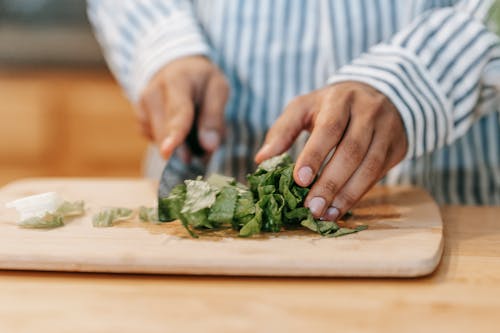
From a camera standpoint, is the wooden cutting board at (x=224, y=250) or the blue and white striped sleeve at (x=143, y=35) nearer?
the wooden cutting board at (x=224, y=250)

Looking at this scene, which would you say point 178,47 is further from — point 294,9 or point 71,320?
point 71,320

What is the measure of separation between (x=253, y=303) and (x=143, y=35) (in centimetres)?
89

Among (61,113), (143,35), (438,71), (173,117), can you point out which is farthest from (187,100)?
(61,113)

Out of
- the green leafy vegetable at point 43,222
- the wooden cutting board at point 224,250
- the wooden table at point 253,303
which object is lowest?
the wooden table at point 253,303

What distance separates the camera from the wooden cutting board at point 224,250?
3.15ft

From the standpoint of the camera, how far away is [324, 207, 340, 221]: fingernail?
3.70 feet

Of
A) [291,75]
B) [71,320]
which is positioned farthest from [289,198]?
[291,75]

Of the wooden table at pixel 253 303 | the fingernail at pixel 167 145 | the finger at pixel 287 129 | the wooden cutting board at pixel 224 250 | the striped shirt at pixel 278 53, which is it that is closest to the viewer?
the wooden table at pixel 253 303

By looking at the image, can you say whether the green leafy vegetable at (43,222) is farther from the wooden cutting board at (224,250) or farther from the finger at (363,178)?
the finger at (363,178)

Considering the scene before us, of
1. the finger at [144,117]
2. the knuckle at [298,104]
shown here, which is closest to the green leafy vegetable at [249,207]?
the knuckle at [298,104]

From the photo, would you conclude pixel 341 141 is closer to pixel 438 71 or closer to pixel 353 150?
pixel 353 150

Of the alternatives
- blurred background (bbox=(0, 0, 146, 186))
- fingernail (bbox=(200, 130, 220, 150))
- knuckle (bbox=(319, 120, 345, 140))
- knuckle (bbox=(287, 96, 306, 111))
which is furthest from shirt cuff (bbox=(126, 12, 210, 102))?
blurred background (bbox=(0, 0, 146, 186))

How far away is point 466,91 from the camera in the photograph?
4.29 feet

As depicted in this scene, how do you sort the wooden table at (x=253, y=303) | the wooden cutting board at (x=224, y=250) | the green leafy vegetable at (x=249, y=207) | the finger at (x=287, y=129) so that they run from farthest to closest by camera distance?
the finger at (x=287, y=129) < the green leafy vegetable at (x=249, y=207) < the wooden cutting board at (x=224, y=250) < the wooden table at (x=253, y=303)
